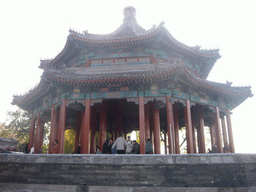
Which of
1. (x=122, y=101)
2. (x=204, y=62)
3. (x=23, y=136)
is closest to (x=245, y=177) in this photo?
(x=122, y=101)

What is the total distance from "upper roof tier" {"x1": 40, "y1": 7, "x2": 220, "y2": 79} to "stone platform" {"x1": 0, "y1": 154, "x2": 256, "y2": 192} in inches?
270

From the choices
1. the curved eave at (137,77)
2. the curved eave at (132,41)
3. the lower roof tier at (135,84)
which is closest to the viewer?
the curved eave at (137,77)

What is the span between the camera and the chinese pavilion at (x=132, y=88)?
476 inches

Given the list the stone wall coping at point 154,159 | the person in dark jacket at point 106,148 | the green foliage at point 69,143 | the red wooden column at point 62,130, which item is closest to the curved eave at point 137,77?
the red wooden column at point 62,130

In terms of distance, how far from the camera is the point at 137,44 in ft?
46.7

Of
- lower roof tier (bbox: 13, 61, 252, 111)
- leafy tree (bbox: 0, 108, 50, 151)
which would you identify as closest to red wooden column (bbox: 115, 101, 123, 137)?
lower roof tier (bbox: 13, 61, 252, 111)

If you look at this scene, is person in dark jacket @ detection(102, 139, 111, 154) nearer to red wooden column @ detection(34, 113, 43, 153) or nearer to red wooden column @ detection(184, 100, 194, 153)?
red wooden column @ detection(184, 100, 194, 153)

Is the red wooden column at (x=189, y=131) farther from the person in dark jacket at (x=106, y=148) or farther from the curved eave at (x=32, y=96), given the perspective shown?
the curved eave at (x=32, y=96)

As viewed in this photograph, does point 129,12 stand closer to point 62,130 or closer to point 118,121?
point 118,121

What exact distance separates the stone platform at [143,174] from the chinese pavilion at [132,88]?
4.38m

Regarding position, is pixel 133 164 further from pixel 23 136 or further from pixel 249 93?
pixel 23 136

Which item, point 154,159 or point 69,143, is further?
point 69,143

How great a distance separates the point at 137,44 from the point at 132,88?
341cm

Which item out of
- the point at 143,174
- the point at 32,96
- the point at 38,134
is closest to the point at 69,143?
the point at 38,134
